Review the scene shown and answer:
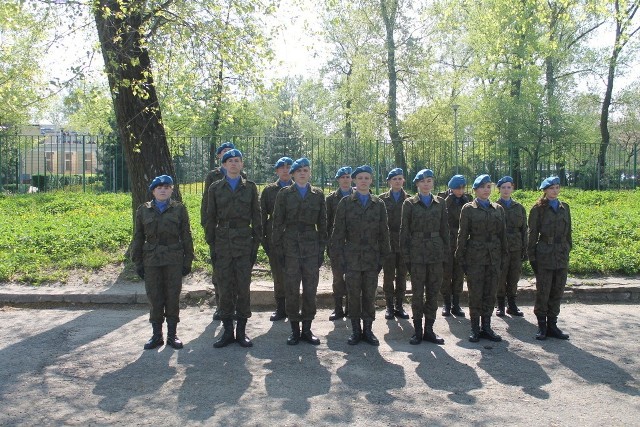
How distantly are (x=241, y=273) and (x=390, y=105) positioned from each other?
82.3 feet

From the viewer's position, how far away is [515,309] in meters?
8.03

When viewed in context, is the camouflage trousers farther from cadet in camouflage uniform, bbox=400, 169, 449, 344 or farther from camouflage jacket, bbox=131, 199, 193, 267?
cadet in camouflage uniform, bbox=400, 169, 449, 344

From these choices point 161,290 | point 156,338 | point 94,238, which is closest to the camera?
point 156,338

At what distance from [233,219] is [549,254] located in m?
3.76

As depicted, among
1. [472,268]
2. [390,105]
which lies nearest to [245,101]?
[472,268]

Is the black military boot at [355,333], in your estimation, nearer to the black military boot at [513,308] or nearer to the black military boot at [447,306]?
the black military boot at [447,306]

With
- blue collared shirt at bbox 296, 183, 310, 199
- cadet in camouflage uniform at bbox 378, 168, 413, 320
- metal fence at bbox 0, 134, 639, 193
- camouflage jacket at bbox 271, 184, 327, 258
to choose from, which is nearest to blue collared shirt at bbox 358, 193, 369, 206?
camouflage jacket at bbox 271, 184, 327, 258

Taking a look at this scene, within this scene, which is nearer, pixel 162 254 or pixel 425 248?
pixel 162 254

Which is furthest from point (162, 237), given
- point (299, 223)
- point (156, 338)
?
point (299, 223)

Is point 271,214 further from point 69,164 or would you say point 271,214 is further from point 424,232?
point 69,164

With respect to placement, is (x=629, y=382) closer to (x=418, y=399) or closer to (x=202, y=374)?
(x=418, y=399)

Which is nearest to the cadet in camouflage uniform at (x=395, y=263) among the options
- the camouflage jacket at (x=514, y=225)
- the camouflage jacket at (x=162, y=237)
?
the camouflage jacket at (x=514, y=225)

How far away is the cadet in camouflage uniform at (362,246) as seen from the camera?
258 inches

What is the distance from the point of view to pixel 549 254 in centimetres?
687
